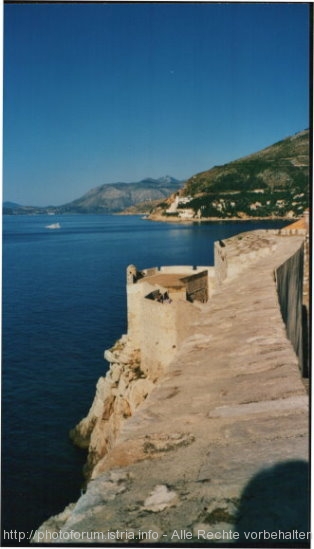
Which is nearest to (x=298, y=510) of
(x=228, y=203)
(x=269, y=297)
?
(x=269, y=297)

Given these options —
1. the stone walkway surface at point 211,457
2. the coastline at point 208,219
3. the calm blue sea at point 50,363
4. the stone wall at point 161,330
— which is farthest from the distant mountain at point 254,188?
Result: the stone walkway surface at point 211,457

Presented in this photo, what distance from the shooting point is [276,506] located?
206cm

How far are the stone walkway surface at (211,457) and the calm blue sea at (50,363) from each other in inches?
301

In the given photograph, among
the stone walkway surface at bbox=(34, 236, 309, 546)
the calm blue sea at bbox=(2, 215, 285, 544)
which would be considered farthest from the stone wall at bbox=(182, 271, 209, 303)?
the stone walkway surface at bbox=(34, 236, 309, 546)

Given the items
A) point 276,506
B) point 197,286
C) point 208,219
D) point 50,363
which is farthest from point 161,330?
point 208,219

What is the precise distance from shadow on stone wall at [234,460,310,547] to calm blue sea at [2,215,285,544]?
8370 mm

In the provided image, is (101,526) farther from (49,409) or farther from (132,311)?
(49,409)

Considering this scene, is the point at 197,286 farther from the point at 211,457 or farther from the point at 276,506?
the point at 276,506

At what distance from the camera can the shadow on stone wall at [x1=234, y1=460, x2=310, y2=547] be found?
2018 mm

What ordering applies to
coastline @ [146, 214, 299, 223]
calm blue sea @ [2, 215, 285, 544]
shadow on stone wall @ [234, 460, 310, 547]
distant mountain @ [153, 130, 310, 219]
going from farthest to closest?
coastline @ [146, 214, 299, 223], distant mountain @ [153, 130, 310, 219], calm blue sea @ [2, 215, 285, 544], shadow on stone wall @ [234, 460, 310, 547]

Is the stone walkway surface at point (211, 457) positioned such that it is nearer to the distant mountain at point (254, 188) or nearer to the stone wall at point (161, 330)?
the stone wall at point (161, 330)

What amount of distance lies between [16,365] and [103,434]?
37.9ft

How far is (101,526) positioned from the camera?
6.56 ft

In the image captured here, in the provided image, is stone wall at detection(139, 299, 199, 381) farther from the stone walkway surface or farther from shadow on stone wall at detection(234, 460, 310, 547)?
shadow on stone wall at detection(234, 460, 310, 547)
